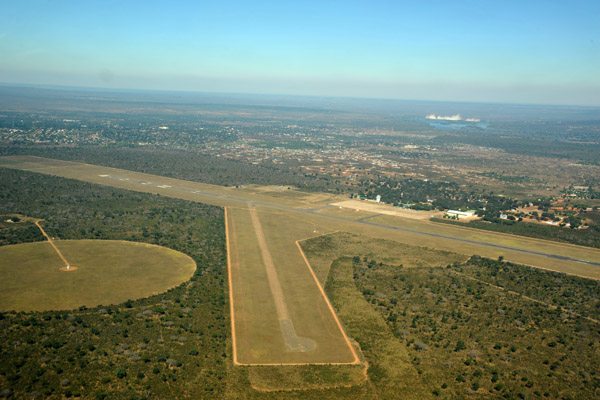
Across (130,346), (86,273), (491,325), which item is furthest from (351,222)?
(130,346)

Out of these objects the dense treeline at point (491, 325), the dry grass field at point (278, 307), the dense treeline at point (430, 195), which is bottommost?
the dense treeline at point (430, 195)

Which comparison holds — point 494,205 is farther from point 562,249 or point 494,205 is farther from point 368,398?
point 368,398

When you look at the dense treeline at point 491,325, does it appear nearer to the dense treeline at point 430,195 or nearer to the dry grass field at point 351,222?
the dry grass field at point 351,222

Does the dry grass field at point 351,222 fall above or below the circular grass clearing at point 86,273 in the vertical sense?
below

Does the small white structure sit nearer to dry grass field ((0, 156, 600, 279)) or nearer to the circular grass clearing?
dry grass field ((0, 156, 600, 279))

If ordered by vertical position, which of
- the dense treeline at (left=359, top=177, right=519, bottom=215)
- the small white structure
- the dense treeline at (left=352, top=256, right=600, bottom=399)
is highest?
the dense treeline at (left=352, top=256, right=600, bottom=399)

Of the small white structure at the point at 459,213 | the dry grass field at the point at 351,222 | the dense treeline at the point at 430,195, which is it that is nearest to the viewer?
the dry grass field at the point at 351,222

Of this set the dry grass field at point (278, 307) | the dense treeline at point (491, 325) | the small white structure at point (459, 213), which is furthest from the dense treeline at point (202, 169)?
the dense treeline at point (491, 325)

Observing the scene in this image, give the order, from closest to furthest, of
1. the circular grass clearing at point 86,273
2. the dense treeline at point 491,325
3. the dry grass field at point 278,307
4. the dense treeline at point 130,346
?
the dense treeline at point 130,346
the dense treeline at point 491,325
the dry grass field at point 278,307
the circular grass clearing at point 86,273

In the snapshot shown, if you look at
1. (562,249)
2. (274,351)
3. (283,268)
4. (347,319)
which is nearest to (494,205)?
(562,249)

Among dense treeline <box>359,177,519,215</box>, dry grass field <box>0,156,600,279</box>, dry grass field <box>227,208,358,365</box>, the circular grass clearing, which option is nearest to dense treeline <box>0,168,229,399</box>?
dry grass field <box>227,208,358,365</box>

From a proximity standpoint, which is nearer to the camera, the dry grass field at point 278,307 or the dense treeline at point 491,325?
the dense treeline at point 491,325
